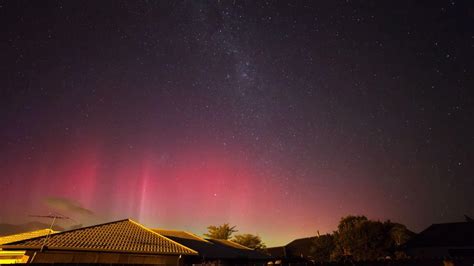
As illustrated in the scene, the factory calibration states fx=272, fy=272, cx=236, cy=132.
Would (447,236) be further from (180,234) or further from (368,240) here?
(180,234)

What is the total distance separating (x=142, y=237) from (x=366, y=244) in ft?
114

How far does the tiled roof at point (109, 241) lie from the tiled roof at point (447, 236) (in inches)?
1322

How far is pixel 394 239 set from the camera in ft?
147

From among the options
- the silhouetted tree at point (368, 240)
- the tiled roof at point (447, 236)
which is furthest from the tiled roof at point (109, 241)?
the tiled roof at point (447, 236)

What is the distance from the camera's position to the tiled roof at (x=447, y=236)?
111 ft

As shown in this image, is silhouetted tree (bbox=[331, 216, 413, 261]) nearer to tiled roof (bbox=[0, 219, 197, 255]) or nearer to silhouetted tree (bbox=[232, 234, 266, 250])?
silhouetted tree (bbox=[232, 234, 266, 250])

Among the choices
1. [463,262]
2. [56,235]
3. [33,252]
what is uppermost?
[56,235]

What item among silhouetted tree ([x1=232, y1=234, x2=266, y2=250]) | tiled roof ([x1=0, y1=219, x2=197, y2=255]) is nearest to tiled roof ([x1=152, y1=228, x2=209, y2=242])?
tiled roof ([x1=0, y1=219, x2=197, y2=255])

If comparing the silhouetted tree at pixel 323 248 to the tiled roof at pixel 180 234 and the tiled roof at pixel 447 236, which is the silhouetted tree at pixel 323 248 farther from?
the tiled roof at pixel 180 234

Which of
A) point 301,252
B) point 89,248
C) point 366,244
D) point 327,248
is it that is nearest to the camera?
point 89,248

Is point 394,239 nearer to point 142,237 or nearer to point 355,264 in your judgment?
point 355,264

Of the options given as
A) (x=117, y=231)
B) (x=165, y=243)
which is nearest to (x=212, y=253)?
(x=165, y=243)

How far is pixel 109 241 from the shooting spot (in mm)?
18984

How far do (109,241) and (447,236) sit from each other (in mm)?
41436
